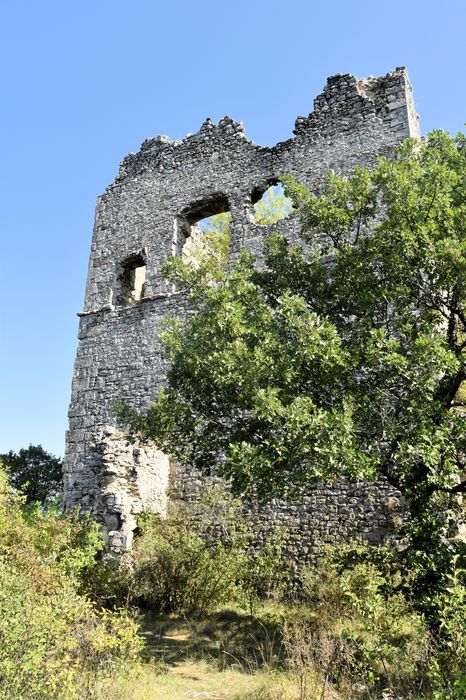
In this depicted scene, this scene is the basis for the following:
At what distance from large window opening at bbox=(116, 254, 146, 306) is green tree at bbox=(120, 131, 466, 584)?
21.5ft

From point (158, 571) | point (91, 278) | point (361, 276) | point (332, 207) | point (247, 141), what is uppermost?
point (247, 141)

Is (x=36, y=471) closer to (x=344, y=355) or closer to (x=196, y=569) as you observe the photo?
(x=196, y=569)

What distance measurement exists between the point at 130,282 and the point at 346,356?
9.59 metres

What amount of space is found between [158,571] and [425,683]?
511 centimetres

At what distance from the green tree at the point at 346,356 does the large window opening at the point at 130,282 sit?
259 inches

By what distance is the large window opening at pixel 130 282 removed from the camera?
46.3 ft

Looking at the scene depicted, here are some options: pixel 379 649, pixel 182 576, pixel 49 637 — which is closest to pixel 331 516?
pixel 182 576

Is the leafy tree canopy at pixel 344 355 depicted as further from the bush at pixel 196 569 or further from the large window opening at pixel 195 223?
the large window opening at pixel 195 223

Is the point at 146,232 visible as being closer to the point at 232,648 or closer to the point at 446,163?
the point at 446,163

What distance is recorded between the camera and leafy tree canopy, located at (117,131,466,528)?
560 centimetres

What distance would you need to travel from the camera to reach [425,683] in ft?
15.1

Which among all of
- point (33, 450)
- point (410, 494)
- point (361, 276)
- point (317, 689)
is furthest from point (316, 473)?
point (33, 450)

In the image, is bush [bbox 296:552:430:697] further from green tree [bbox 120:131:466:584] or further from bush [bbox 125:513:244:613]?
bush [bbox 125:513:244:613]

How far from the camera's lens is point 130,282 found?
1449 cm
